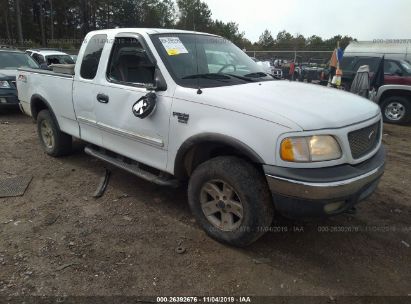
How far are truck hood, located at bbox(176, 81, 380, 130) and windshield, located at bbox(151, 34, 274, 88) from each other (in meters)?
0.25

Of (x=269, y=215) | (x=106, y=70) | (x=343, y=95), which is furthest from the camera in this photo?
(x=106, y=70)

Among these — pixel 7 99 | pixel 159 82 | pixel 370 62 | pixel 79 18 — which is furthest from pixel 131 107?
pixel 79 18

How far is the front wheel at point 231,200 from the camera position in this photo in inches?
117

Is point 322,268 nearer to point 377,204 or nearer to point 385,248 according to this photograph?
point 385,248

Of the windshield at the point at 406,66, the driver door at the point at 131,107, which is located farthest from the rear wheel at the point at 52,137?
the windshield at the point at 406,66

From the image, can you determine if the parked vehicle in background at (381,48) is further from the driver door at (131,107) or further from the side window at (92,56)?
the driver door at (131,107)

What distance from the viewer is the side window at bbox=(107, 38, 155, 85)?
3712 mm

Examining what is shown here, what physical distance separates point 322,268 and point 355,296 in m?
0.36

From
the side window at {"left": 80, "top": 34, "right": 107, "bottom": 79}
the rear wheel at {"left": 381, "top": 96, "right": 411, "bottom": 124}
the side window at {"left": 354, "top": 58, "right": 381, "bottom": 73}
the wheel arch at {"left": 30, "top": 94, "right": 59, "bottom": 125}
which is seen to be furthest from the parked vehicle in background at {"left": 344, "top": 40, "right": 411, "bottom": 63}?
the side window at {"left": 80, "top": 34, "right": 107, "bottom": 79}

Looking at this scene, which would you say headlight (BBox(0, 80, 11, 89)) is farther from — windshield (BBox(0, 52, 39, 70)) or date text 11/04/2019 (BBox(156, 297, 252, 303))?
date text 11/04/2019 (BBox(156, 297, 252, 303))

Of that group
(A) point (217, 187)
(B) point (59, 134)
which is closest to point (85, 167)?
(B) point (59, 134)

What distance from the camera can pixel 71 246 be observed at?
132 inches

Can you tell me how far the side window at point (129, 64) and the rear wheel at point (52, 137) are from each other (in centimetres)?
177

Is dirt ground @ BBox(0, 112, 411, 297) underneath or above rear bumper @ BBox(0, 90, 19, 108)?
underneath
